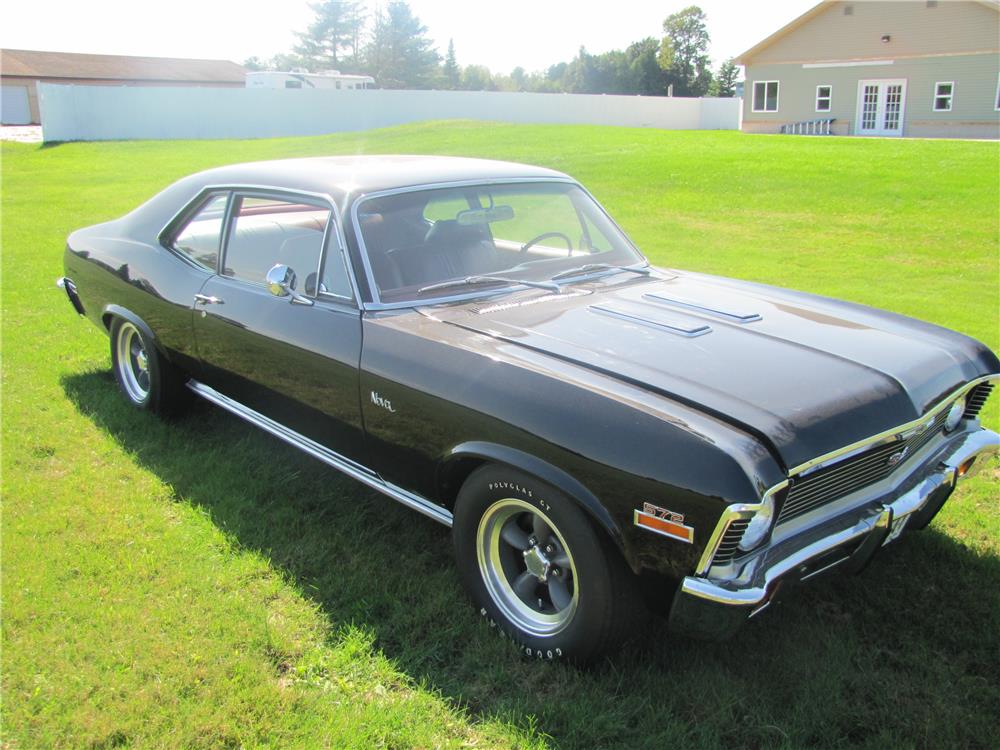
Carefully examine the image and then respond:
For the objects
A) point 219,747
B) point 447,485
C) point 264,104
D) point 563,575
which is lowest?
point 219,747

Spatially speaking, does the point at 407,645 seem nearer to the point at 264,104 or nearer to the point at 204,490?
the point at 204,490

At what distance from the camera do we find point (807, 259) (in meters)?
10.6

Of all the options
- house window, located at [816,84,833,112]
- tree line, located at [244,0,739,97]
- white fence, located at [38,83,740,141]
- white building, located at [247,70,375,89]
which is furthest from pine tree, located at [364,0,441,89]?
house window, located at [816,84,833,112]

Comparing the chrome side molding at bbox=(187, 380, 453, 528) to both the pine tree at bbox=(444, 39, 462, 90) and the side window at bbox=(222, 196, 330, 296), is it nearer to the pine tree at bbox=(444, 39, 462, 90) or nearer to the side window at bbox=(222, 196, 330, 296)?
the side window at bbox=(222, 196, 330, 296)

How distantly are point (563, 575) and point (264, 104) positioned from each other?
34041 mm

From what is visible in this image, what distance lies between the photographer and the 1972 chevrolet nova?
246 centimetres

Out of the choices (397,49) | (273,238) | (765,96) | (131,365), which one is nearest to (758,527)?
(273,238)

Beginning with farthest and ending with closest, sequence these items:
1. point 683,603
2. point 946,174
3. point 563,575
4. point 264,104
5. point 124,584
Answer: point 264,104
point 946,174
point 124,584
point 563,575
point 683,603

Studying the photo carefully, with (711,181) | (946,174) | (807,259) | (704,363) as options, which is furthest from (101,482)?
(946,174)

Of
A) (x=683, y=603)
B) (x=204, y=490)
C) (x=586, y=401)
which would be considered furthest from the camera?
(x=204, y=490)

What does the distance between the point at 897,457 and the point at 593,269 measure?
1.72 m

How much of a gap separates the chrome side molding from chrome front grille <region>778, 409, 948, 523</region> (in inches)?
49.4

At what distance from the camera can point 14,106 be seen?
5125 cm

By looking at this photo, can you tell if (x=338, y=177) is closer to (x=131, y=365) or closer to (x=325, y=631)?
(x=325, y=631)
